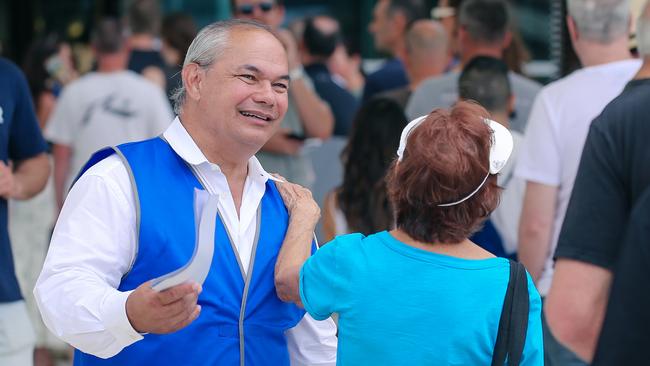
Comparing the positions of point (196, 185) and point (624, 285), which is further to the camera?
point (196, 185)

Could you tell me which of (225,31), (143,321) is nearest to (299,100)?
(225,31)

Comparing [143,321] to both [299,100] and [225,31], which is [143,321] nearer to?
[225,31]

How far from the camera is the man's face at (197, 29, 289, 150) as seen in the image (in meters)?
2.82

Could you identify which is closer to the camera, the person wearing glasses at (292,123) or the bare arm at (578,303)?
the bare arm at (578,303)

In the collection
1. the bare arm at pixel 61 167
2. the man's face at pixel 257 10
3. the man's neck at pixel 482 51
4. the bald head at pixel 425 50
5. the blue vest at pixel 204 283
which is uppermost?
the blue vest at pixel 204 283

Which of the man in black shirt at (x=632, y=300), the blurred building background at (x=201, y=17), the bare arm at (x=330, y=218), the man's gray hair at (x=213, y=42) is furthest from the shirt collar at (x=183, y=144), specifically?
the blurred building background at (x=201, y=17)

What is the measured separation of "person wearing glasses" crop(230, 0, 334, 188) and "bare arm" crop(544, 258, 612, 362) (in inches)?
142

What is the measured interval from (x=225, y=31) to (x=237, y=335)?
0.78 m

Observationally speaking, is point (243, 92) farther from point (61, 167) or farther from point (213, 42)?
point (61, 167)

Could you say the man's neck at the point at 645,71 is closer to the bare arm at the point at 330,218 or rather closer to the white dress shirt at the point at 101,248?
the white dress shirt at the point at 101,248

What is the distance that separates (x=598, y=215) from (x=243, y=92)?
1.06m

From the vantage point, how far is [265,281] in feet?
9.22

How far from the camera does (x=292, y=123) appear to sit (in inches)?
228

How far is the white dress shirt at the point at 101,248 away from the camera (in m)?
2.48
